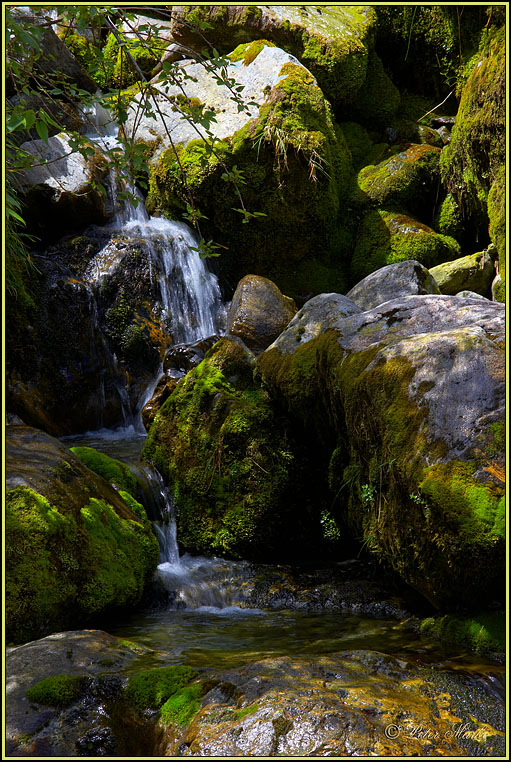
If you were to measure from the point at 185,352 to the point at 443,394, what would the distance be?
15.1 ft

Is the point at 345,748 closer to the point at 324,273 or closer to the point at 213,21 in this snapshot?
the point at 324,273

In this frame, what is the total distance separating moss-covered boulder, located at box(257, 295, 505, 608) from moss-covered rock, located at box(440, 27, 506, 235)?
368cm

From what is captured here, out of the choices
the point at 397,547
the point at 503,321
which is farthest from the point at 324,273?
the point at 397,547

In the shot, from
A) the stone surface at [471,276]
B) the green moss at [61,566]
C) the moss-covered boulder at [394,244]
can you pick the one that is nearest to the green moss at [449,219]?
the moss-covered boulder at [394,244]

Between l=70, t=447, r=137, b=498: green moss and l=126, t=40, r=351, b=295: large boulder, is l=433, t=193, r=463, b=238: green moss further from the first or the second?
l=70, t=447, r=137, b=498: green moss

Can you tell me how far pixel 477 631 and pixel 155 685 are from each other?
1.96 meters

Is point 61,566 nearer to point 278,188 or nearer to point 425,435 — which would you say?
point 425,435

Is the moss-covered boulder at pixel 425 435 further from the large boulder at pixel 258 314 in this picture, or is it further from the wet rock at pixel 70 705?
the wet rock at pixel 70 705

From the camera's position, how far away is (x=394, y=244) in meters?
10.7

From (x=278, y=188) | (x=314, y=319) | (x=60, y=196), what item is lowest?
(x=314, y=319)

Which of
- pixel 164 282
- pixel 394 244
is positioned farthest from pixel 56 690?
pixel 394 244

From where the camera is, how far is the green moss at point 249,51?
11.3 metres

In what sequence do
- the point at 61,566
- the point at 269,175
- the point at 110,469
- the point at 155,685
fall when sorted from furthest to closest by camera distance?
1. the point at 269,175
2. the point at 110,469
3. the point at 61,566
4. the point at 155,685

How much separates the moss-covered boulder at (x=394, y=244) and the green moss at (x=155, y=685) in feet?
29.6
